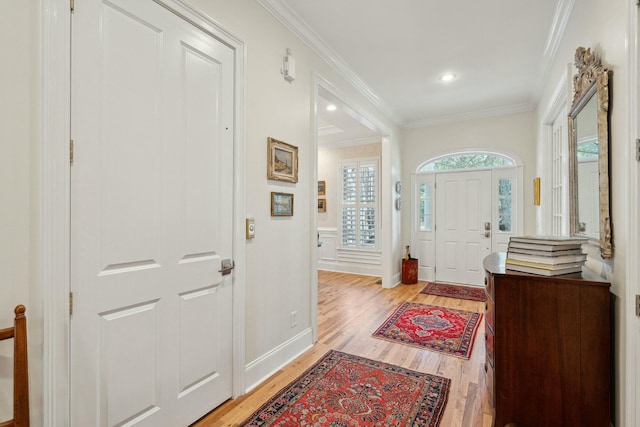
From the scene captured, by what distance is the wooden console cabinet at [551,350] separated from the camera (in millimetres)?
1457

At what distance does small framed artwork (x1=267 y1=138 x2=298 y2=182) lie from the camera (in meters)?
2.28

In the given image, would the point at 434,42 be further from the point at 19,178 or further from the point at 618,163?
the point at 19,178

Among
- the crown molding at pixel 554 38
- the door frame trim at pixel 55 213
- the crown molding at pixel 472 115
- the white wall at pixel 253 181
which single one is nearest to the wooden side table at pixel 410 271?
the crown molding at pixel 472 115

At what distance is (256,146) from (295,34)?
116 cm

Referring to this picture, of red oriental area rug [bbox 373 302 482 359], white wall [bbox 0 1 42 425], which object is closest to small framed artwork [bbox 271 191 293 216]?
white wall [bbox 0 1 42 425]

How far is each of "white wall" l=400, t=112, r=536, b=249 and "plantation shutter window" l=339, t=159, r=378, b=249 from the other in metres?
0.67

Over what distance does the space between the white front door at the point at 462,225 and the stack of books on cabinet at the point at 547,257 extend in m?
3.51

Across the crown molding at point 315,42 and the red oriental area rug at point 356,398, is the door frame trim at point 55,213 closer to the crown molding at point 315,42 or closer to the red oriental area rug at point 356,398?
the red oriental area rug at point 356,398

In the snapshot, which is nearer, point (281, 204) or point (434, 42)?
point (281, 204)

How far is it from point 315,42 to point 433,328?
10.3 feet

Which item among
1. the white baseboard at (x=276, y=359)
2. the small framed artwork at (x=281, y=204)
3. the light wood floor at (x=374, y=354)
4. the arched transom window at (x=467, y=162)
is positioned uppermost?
the arched transom window at (x=467, y=162)

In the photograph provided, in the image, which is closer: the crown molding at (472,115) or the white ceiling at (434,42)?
the white ceiling at (434,42)

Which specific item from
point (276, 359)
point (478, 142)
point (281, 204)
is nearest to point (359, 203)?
point (478, 142)

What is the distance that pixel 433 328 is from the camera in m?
3.28
